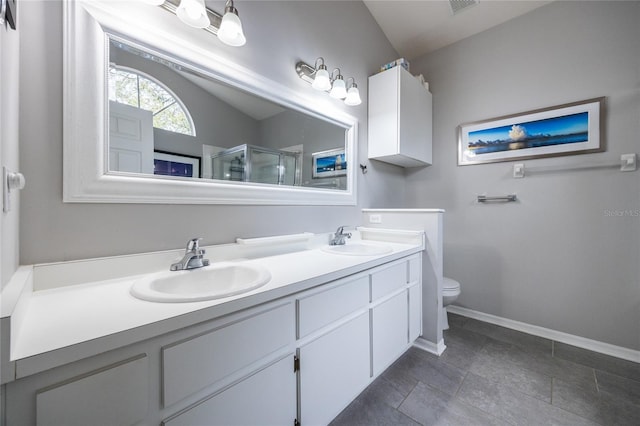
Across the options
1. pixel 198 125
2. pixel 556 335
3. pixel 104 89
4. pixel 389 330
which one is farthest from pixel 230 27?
pixel 556 335

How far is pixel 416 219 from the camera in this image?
193 centimetres

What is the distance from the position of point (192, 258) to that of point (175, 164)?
1.49ft

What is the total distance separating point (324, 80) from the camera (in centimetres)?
167

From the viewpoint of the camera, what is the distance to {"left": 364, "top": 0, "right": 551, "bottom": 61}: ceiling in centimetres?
→ 214

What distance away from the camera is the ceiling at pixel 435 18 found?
2.14 metres

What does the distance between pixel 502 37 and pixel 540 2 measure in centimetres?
30

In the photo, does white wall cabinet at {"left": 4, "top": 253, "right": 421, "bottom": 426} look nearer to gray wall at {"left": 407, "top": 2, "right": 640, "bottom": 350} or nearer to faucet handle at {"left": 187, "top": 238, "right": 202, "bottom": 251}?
faucet handle at {"left": 187, "top": 238, "right": 202, "bottom": 251}

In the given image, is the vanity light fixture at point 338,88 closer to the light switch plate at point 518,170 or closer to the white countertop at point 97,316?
the white countertop at point 97,316

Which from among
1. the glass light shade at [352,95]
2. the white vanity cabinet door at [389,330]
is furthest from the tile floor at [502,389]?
the glass light shade at [352,95]

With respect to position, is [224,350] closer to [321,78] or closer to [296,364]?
[296,364]

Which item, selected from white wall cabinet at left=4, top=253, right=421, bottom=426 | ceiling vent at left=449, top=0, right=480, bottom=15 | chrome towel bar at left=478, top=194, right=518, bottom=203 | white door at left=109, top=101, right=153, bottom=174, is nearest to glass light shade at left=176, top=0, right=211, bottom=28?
white door at left=109, top=101, right=153, bottom=174

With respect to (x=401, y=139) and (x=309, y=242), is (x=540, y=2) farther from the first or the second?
(x=309, y=242)

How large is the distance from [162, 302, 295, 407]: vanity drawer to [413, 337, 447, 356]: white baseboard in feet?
4.66

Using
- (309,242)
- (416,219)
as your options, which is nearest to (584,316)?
(416,219)
